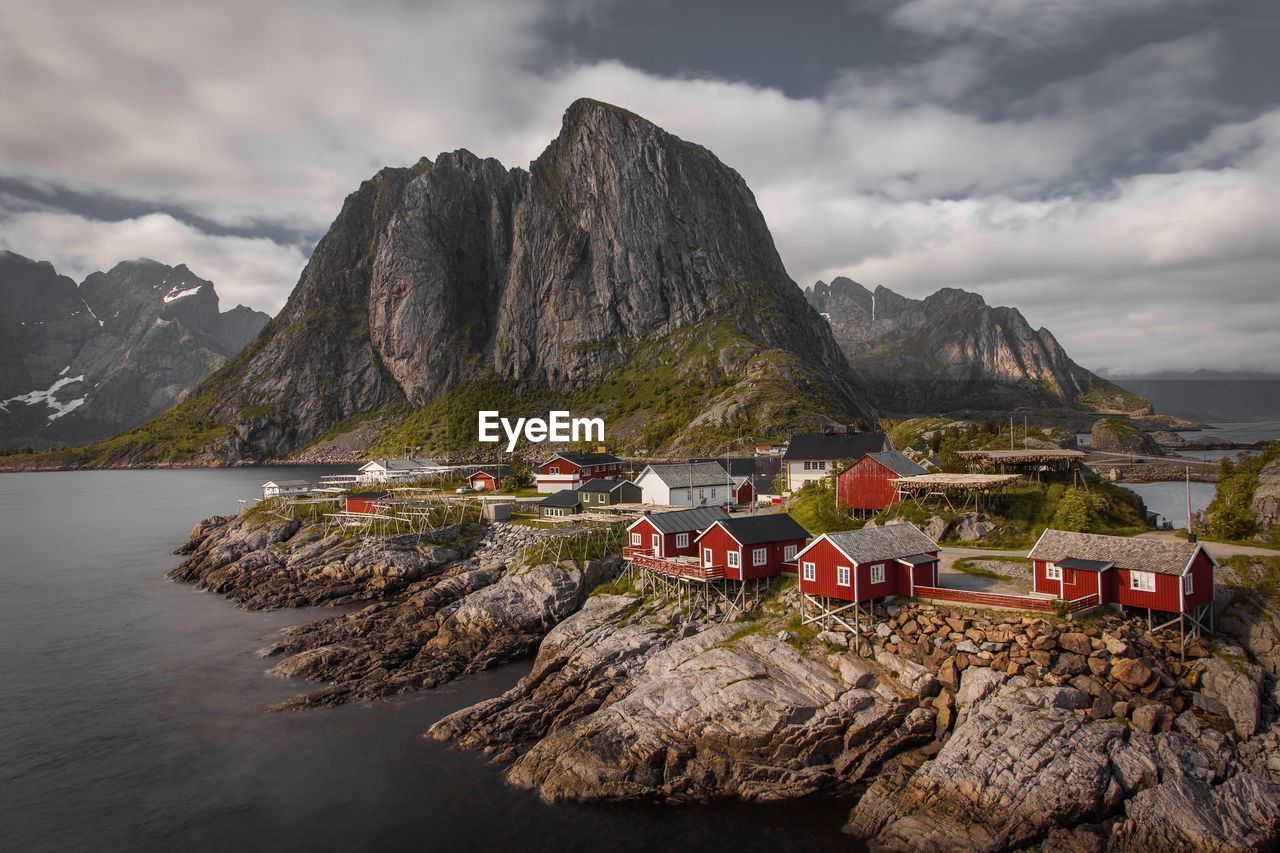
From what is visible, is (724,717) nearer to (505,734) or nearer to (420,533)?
(505,734)

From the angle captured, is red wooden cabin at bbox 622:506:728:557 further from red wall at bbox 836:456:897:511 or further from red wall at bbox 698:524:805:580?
red wall at bbox 836:456:897:511

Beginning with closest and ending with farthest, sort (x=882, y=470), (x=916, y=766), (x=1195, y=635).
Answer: (x=916, y=766), (x=1195, y=635), (x=882, y=470)

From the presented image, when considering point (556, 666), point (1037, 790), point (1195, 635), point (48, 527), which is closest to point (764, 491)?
point (556, 666)


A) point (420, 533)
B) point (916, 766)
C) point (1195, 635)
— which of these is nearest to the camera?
point (916, 766)

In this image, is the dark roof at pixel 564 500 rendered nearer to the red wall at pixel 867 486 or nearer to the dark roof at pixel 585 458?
the dark roof at pixel 585 458

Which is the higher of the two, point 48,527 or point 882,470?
point 882,470

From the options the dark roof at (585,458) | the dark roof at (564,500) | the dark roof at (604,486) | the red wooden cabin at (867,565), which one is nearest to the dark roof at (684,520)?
the red wooden cabin at (867,565)

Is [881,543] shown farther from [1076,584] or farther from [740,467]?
[740,467]

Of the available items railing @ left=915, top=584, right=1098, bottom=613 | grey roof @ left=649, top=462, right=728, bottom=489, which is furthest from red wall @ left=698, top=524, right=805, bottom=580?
grey roof @ left=649, top=462, right=728, bottom=489
